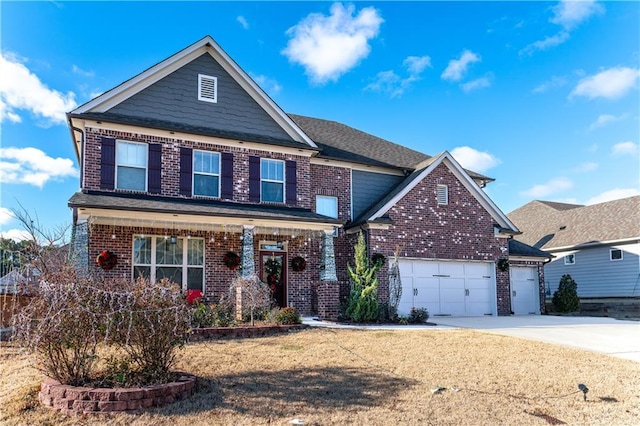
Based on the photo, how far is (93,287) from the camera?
6609 millimetres

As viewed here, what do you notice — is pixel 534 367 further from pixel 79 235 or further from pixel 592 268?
pixel 592 268

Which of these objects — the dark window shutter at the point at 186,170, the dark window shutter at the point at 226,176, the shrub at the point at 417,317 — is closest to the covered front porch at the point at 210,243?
the dark window shutter at the point at 226,176

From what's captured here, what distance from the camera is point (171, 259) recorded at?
14930 millimetres

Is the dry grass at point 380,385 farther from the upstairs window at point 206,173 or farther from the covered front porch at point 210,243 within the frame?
the upstairs window at point 206,173

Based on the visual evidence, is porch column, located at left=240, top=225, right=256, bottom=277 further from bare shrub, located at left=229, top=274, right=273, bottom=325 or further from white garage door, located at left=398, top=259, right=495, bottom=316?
white garage door, located at left=398, top=259, right=495, bottom=316

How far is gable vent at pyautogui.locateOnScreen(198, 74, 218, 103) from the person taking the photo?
1614cm

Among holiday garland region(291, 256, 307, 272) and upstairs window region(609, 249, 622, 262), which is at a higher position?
upstairs window region(609, 249, 622, 262)

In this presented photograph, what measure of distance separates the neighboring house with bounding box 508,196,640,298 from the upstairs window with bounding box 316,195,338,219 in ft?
46.0

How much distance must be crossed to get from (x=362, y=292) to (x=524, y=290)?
350 inches

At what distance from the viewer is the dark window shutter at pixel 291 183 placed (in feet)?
54.9

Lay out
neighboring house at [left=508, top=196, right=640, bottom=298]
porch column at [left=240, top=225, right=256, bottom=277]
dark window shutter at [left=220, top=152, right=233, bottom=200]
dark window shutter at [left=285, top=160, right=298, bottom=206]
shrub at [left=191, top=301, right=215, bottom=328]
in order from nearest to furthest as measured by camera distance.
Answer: shrub at [left=191, top=301, right=215, bottom=328], porch column at [left=240, top=225, right=256, bottom=277], dark window shutter at [left=220, top=152, right=233, bottom=200], dark window shutter at [left=285, top=160, right=298, bottom=206], neighboring house at [left=508, top=196, right=640, bottom=298]

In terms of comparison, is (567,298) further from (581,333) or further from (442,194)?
(581,333)

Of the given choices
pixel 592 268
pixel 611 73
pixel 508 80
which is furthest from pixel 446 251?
pixel 592 268

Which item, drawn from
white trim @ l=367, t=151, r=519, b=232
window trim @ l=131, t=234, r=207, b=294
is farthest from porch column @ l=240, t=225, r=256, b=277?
white trim @ l=367, t=151, r=519, b=232
